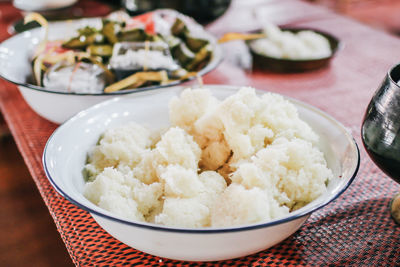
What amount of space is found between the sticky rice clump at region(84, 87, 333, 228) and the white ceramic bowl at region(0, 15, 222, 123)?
0.74 ft

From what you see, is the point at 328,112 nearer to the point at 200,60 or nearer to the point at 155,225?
the point at 200,60

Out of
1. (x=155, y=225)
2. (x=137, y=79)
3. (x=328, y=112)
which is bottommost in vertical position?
(x=328, y=112)

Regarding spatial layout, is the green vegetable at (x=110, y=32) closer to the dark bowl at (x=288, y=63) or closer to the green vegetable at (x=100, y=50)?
the green vegetable at (x=100, y=50)

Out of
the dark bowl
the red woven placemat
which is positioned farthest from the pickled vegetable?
the dark bowl

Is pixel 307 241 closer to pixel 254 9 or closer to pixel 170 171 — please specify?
pixel 170 171

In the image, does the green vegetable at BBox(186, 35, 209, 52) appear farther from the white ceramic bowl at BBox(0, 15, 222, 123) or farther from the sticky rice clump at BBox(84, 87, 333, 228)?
the sticky rice clump at BBox(84, 87, 333, 228)

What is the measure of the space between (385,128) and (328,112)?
0.55 m

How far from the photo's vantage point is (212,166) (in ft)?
2.46

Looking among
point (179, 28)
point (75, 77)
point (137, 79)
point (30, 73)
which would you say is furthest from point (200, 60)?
point (30, 73)

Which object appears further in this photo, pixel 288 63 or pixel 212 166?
pixel 288 63

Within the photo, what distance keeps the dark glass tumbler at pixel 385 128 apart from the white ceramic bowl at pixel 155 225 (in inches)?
1.6

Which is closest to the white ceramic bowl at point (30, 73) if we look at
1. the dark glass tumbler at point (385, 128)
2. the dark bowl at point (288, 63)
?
the dark bowl at point (288, 63)

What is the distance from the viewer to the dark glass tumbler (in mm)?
613

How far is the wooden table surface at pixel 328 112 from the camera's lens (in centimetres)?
67
